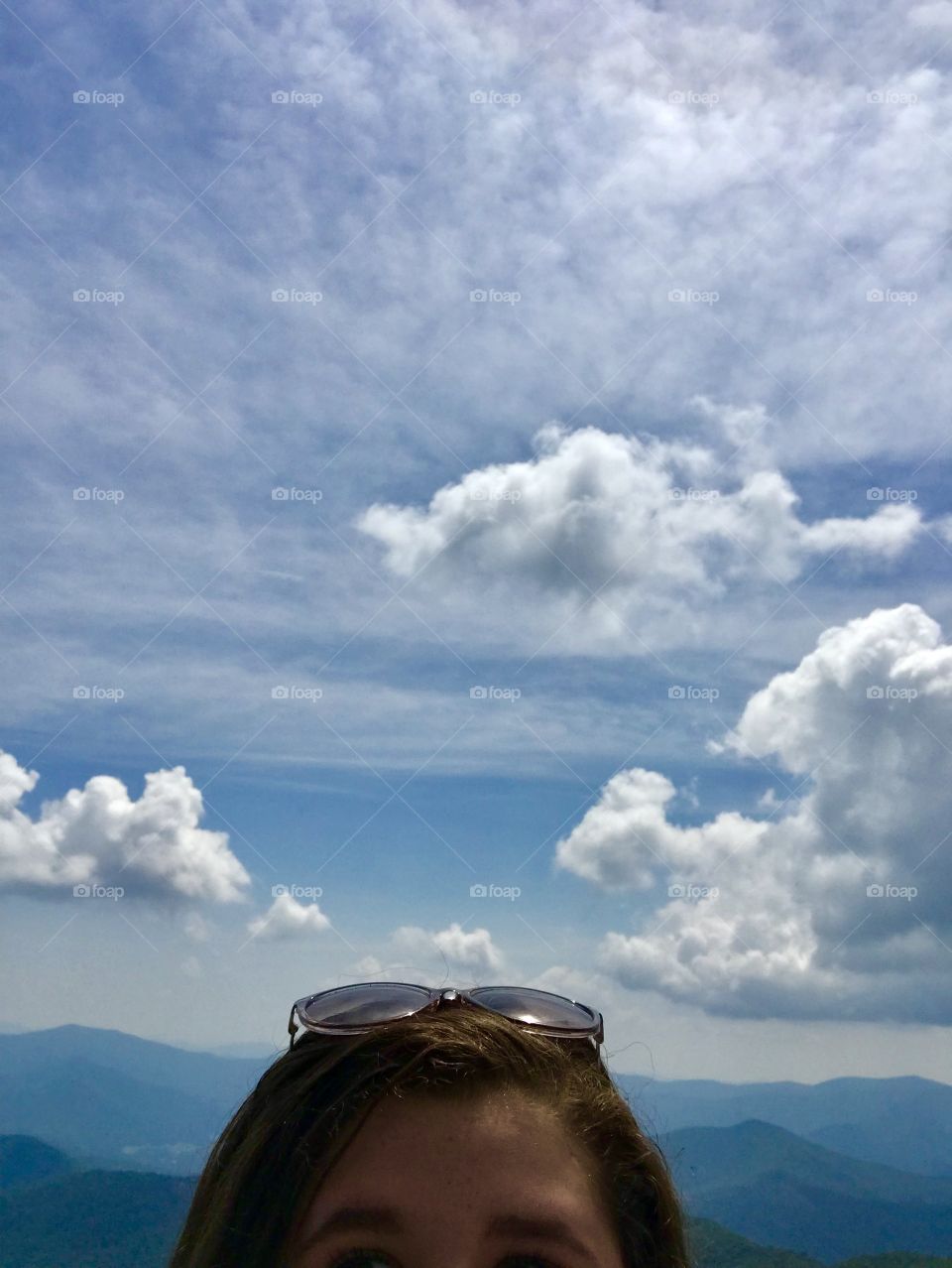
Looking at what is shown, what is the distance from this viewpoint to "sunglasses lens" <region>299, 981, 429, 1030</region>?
115 inches

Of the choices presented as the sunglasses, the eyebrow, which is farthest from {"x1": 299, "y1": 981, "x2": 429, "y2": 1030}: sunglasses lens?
the eyebrow

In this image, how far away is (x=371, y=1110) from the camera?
2.68m

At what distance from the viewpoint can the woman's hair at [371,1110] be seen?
270 centimetres

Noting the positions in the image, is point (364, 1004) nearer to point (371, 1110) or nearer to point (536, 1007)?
point (371, 1110)

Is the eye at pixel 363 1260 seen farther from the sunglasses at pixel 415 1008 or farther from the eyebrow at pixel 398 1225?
the sunglasses at pixel 415 1008

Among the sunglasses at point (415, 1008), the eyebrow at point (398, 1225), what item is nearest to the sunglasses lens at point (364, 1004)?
the sunglasses at point (415, 1008)

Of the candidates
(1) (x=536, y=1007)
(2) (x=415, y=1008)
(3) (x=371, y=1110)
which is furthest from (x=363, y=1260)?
(1) (x=536, y=1007)

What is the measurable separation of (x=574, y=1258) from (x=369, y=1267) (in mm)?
496

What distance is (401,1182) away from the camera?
8.19 ft

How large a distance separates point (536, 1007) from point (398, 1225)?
0.86m

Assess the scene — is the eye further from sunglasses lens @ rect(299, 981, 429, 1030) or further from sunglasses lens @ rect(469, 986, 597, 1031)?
sunglasses lens @ rect(469, 986, 597, 1031)

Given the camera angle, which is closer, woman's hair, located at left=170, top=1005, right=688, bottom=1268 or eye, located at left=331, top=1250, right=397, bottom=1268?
eye, located at left=331, top=1250, right=397, bottom=1268

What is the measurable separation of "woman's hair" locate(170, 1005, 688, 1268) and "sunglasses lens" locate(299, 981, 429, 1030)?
0.05 meters

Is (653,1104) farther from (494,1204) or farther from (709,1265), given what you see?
(494,1204)
